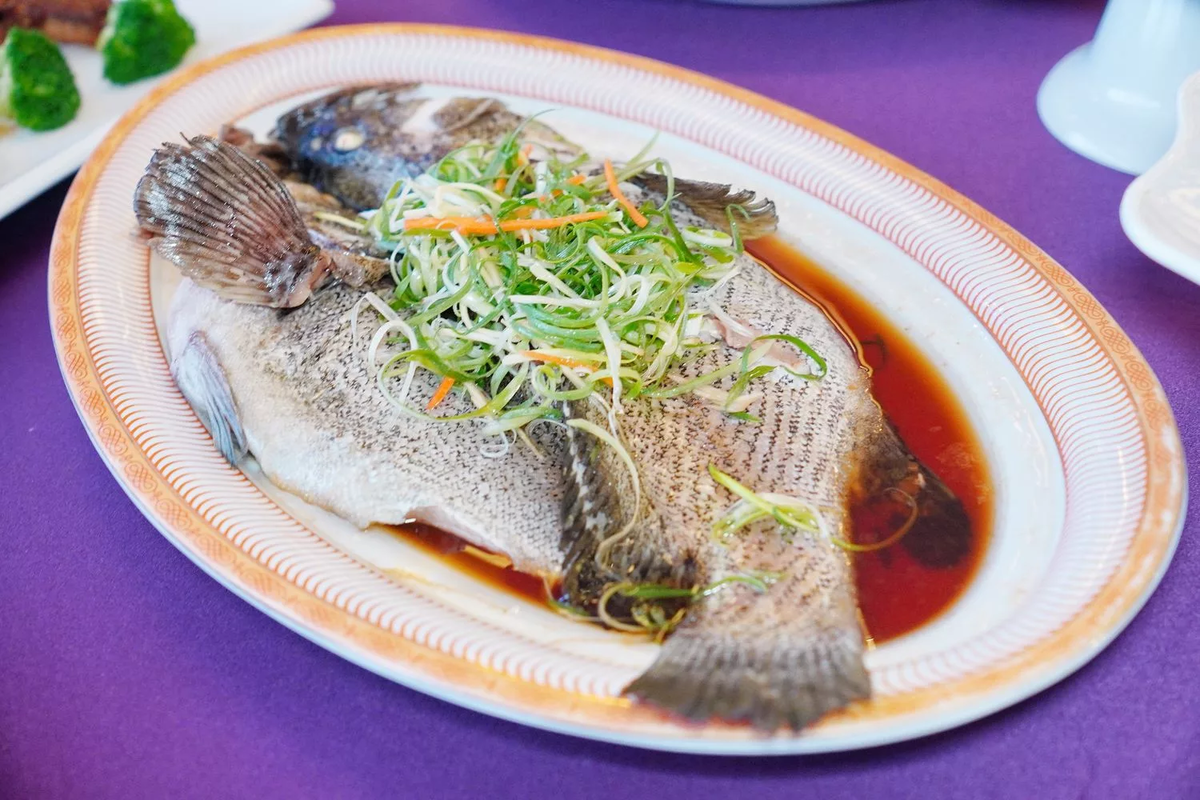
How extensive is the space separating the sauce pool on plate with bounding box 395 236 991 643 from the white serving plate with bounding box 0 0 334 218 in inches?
51.2

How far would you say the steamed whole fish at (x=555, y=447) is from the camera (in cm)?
142

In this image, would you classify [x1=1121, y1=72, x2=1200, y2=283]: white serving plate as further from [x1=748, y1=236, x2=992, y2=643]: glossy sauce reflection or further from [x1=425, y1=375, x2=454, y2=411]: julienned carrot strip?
[x1=425, y1=375, x2=454, y2=411]: julienned carrot strip

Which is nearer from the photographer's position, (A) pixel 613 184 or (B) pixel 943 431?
(B) pixel 943 431

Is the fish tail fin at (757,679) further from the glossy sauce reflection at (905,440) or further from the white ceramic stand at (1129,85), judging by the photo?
the white ceramic stand at (1129,85)

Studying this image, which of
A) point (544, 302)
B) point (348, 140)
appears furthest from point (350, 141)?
point (544, 302)

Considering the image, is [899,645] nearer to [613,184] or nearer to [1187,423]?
[1187,423]

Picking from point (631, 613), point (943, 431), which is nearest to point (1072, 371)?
point (943, 431)

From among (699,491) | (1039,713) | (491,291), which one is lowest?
(1039,713)

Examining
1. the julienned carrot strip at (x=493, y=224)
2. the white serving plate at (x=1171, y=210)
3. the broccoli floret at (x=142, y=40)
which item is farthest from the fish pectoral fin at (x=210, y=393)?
the white serving plate at (x=1171, y=210)

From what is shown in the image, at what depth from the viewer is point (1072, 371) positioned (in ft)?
5.52

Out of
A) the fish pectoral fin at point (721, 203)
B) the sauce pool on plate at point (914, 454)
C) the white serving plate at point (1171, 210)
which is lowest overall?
the sauce pool on plate at point (914, 454)

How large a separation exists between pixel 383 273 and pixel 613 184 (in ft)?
1.67

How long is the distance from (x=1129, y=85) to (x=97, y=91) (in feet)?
9.10

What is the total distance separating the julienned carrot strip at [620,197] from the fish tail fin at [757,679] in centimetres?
90
